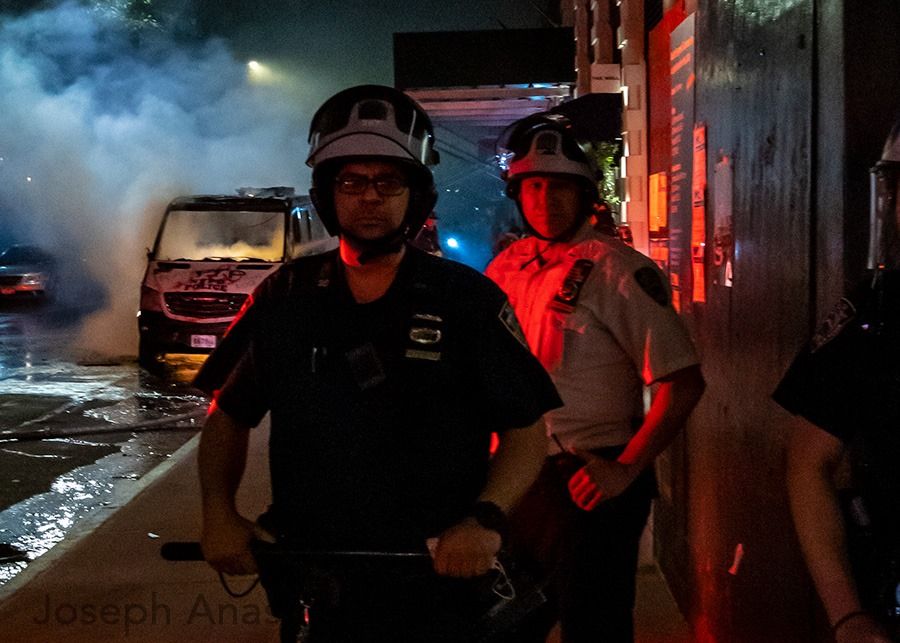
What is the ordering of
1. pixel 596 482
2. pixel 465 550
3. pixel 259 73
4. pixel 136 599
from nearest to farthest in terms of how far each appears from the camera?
pixel 465 550
pixel 596 482
pixel 136 599
pixel 259 73

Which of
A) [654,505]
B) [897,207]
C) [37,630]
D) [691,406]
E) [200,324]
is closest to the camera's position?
[897,207]

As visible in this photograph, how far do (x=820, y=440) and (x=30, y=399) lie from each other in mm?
11959

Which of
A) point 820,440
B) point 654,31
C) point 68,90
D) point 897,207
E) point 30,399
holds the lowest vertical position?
point 30,399

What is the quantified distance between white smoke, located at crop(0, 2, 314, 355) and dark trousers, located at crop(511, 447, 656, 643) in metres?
24.6

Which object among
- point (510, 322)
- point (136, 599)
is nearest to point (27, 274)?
point (136, 599)

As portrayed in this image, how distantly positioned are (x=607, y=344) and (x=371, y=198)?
124cm

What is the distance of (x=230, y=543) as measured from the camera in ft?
7.85

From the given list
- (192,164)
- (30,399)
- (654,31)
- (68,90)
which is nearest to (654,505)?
(654,31)

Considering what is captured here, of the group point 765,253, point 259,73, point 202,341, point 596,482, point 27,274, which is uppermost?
point 259,73

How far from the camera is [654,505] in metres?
5.74

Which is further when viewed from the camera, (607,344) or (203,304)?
(203,304)

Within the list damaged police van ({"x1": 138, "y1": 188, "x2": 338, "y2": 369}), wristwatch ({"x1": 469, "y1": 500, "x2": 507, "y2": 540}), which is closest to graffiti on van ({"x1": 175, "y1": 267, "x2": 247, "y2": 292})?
damaged police van ({"x1": 138, "y1": 188, "x2": 338, "y2": 369})

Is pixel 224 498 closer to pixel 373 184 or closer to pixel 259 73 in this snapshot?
pixel 373 184

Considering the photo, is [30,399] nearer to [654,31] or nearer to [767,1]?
[654,31]
